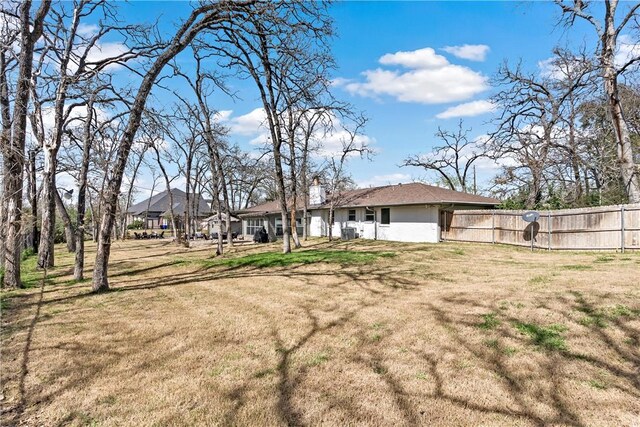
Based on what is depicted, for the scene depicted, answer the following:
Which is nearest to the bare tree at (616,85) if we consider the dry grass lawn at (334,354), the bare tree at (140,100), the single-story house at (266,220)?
the dry grass lawn at (334,354)

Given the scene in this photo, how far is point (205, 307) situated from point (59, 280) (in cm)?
606

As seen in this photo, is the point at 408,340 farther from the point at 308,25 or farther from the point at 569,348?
the point at 308,25

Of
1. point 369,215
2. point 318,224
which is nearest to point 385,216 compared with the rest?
point 369,215

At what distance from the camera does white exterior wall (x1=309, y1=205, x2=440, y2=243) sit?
20812 millimetres

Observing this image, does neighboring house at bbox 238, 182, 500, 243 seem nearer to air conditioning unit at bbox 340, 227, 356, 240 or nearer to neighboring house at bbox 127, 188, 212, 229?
air conditioning unit at bbox 340, 227, 356, 240

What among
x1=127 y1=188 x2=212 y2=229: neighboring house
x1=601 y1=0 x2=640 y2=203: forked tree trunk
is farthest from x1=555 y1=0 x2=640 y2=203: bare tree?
x1=127 y1=188 x2=212 y2=229: neighboring house

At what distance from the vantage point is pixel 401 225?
22156mm

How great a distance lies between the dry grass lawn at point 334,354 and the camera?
323cm

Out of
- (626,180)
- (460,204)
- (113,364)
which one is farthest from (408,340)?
(460,204)

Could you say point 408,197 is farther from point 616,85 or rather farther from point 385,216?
point 616,85

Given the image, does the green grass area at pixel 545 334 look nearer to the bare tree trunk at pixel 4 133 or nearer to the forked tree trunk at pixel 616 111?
the bare tree trunk at pixel 4 133

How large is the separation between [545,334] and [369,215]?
19623 millimetres

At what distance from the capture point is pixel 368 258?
12312mm

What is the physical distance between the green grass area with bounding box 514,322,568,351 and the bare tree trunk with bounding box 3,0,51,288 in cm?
1008
